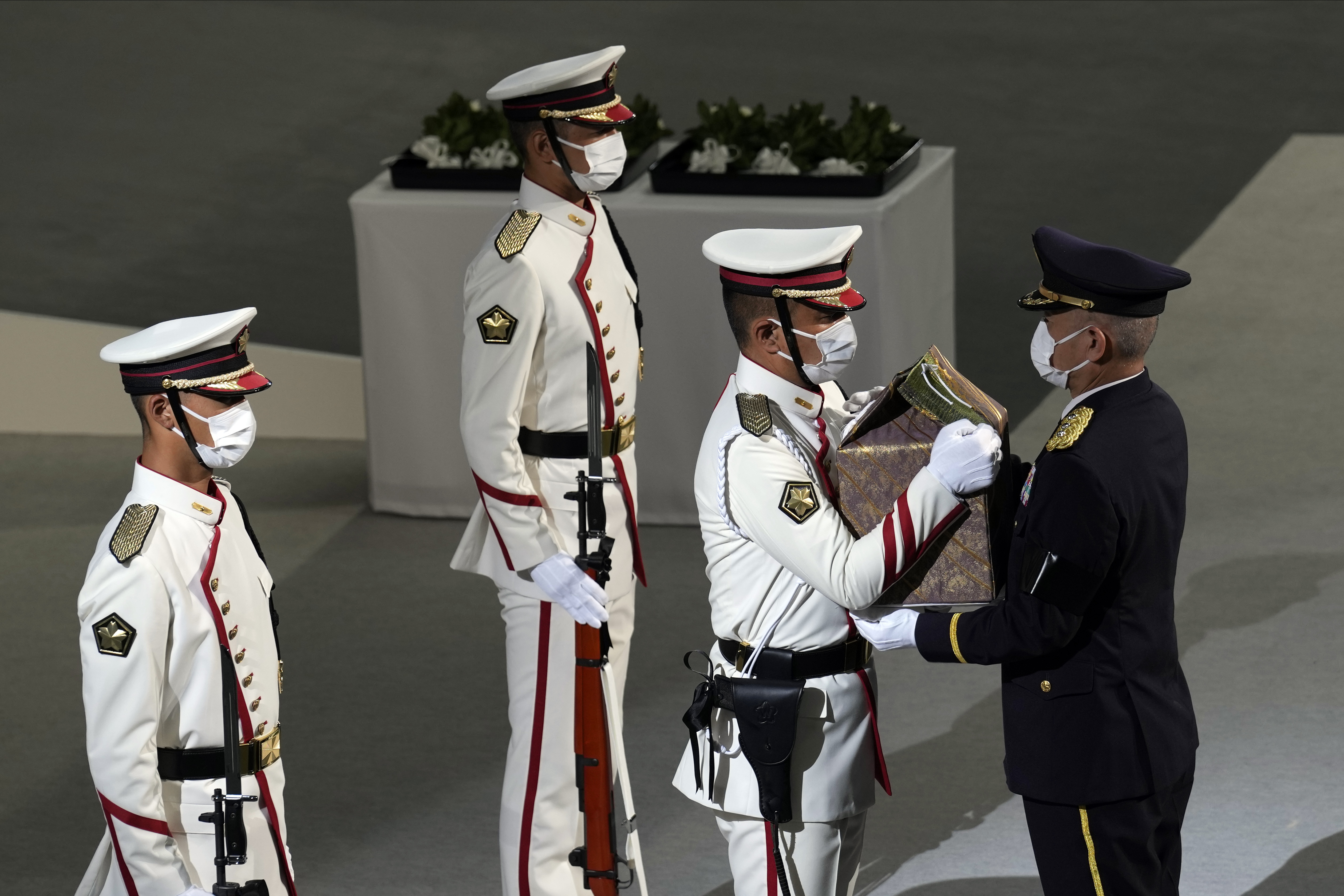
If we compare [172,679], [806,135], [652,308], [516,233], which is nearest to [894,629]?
[172,679]

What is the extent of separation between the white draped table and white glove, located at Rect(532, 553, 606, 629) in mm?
2706

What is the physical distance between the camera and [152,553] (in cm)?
286

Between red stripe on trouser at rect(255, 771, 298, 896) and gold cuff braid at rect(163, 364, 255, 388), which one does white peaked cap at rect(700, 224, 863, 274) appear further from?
red stripe on trouser at rect(255, 771, 298, 896)

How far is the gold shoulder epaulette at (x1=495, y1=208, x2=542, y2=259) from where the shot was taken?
3891 millimetres

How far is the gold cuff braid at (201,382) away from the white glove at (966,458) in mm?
1093

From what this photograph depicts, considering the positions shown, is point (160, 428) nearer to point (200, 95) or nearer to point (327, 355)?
point (327, 355)

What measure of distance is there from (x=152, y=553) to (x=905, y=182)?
4.15 m

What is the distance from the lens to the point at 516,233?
12.9ft

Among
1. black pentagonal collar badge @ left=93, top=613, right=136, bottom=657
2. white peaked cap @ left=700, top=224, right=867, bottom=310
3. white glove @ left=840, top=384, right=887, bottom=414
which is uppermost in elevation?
white peaked cap @ left=700, top=224, right=867, bottom=310

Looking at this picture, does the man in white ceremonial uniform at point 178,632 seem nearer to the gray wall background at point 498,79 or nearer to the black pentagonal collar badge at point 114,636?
the black pentagonal collar badge at point 114,636

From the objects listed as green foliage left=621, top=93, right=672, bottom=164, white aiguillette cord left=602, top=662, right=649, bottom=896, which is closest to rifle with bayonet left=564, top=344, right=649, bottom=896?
white aiguillette cord left=602, top=662, right=649, bottom=896

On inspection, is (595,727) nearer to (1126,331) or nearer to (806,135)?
(1126,331)

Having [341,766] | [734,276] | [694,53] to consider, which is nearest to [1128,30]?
[694,53]

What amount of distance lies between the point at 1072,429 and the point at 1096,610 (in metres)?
0.30
